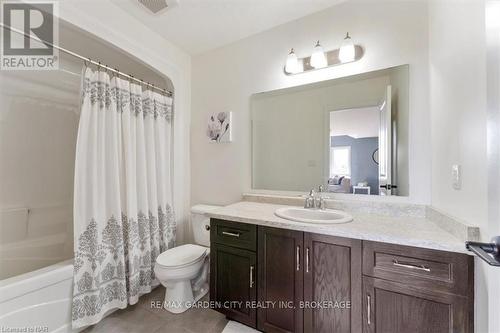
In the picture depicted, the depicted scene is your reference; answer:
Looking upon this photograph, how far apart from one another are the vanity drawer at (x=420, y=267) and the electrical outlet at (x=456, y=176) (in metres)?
0.34

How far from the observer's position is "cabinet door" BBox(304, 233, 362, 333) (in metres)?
1.15

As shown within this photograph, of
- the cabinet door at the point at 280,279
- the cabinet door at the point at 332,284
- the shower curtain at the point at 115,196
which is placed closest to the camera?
the cabinet door at the point at 332,284

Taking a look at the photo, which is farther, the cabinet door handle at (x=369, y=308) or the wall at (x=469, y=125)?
the cabinet door handle at (x=369, y=308)

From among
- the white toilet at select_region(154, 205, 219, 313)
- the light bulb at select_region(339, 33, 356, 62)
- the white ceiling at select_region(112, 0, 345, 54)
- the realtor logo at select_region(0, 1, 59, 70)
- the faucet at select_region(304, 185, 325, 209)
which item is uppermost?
the white ceiling at select_region(112, 0, 345, 54)

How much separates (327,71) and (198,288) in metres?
2.29

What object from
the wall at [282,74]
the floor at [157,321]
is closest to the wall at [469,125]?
the wall at [282,74]

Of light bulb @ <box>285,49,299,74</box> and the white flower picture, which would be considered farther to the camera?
the white flower picture

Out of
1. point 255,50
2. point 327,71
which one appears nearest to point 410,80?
point 327,71

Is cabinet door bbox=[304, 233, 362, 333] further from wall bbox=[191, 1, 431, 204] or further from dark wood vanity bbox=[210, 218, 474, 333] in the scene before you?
wall bbox=[191, 1, 431, 204]

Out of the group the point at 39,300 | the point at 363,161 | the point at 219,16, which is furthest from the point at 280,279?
the point at 219,16

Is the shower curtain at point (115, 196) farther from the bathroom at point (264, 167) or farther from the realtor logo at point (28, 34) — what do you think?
the realtor logo at point (28, 34)

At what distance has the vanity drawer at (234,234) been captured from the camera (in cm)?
144

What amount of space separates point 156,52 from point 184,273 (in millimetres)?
2094

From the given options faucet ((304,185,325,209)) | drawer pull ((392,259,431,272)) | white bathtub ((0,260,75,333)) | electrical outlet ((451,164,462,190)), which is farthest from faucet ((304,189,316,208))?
white bathtub ((0,260,75,333))
